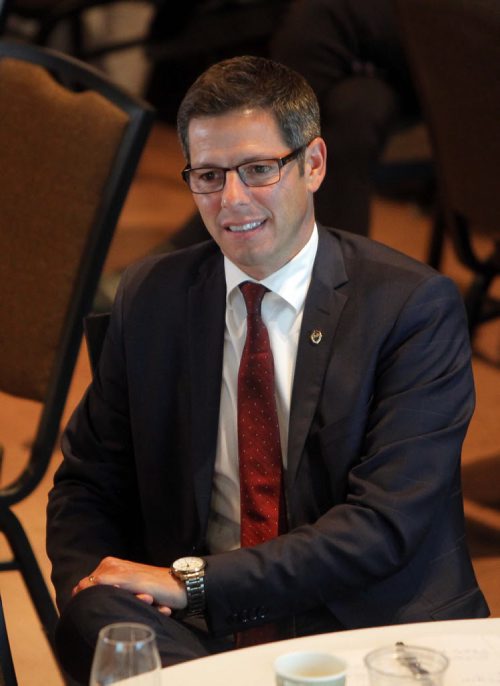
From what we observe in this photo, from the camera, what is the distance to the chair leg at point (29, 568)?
7.48 ft

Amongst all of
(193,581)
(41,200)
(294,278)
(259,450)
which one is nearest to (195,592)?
(193,581)

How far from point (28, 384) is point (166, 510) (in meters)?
0.45

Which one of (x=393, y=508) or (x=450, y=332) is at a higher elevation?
(x=450, y=332)

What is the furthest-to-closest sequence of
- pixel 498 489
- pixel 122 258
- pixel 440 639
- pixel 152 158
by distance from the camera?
pixel 152 158
pixel 122 258
pixel 498 489
pixel 440 639

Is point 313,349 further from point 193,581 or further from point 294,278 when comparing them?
point 193,581

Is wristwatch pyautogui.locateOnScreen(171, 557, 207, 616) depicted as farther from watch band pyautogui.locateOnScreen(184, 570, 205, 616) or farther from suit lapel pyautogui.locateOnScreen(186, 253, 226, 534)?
suit lapel pyautogui.locateOnScreen(186, 253, 226, 534)

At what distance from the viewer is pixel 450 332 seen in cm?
193

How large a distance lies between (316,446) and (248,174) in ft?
1.32

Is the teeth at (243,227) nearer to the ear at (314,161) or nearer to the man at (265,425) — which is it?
the man at (265,425)

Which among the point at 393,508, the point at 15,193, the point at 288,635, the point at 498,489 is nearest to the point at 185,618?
the point at 288,635

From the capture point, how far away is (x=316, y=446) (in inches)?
76.6

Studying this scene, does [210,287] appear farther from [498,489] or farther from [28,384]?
[498,489]

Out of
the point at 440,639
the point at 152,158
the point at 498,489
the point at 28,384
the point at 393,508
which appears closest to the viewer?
the point at 440,639

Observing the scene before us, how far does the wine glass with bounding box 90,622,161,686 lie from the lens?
116 centimetres
